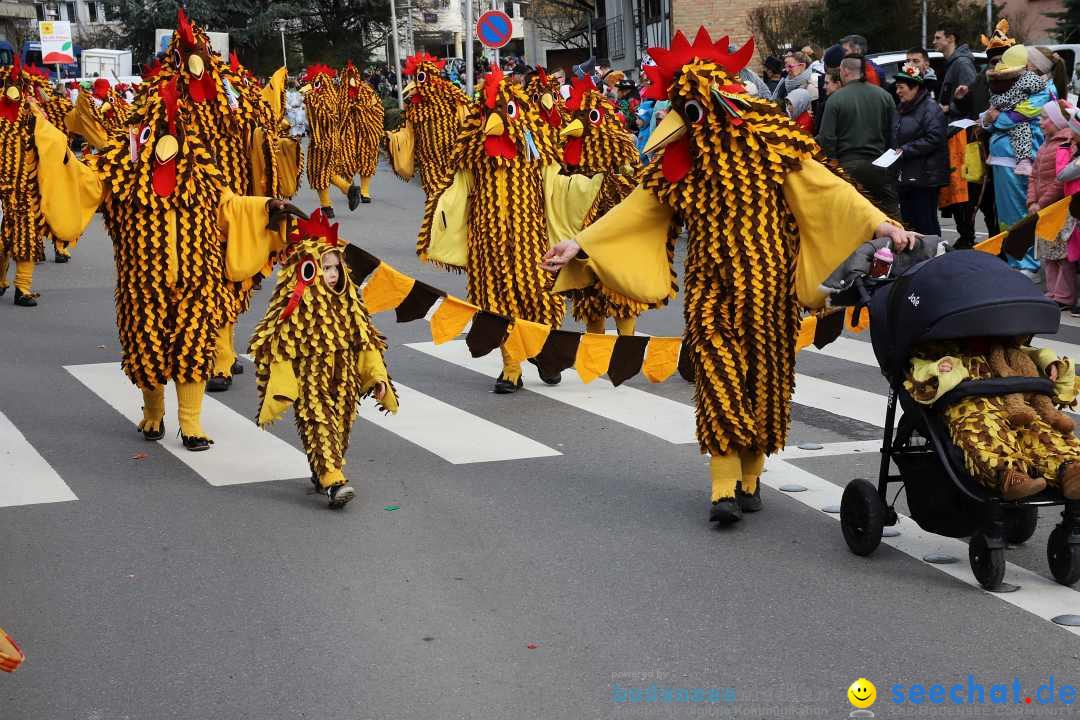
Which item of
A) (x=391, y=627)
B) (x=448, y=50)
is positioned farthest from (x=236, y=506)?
(x=448, y=50)

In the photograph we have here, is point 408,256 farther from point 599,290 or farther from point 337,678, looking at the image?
point 337,678

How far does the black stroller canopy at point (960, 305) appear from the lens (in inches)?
201

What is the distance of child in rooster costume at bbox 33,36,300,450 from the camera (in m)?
7.50

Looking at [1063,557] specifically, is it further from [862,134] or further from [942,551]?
[862,134]

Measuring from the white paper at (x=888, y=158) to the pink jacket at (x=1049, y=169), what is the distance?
122 cm

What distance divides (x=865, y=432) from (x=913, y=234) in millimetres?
2504

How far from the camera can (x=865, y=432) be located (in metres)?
7.95

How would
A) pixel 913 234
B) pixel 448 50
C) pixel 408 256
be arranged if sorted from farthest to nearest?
pixel 448 50, pixel 408 256, pixel 913 234

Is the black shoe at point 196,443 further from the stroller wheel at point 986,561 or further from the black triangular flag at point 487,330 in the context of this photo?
the stroller wheel at point 986,561

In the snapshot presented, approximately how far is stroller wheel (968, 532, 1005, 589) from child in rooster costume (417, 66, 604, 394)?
13.9ft

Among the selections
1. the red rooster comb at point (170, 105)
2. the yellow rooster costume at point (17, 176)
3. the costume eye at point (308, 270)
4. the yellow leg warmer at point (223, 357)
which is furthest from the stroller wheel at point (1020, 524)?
the yellow rooster costume at point (17, 176)

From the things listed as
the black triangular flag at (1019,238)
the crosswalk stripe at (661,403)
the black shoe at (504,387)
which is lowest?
the crosswalk stripe at (661,403)

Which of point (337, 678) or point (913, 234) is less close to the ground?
point (913, 234)

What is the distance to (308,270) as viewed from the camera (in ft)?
21.5
